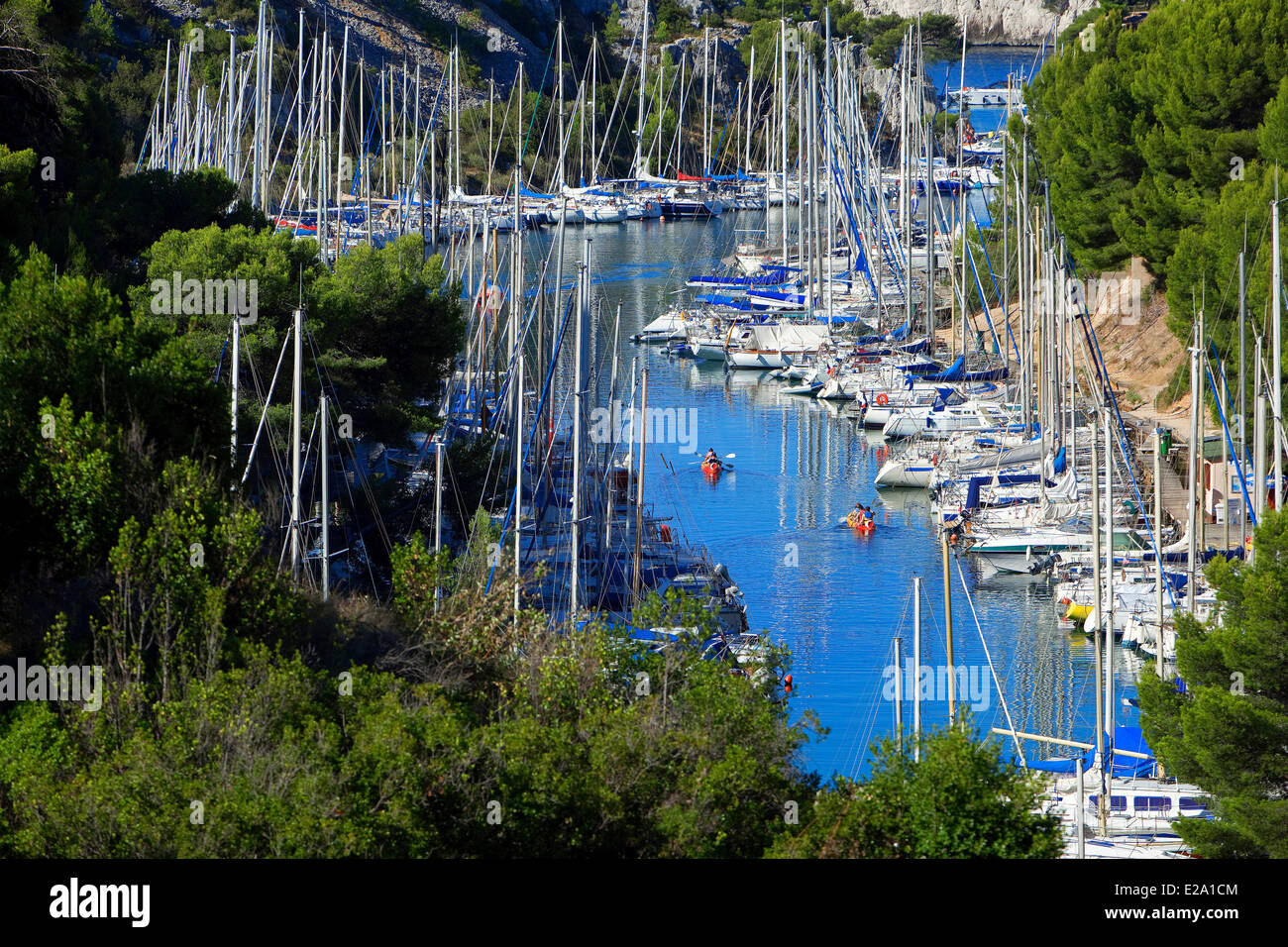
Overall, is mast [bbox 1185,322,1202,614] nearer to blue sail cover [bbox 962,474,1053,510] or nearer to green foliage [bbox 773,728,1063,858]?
blue sail cover [bbox 962,474,1053,510]

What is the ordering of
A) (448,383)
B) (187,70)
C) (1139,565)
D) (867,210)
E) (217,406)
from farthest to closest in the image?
(187,70) < (867,210) < (448,383) < (1139,565) < (217,406)

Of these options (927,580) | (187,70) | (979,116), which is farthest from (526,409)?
(979,116)

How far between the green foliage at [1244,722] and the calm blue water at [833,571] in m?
4.49

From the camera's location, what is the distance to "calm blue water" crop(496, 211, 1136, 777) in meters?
27.2

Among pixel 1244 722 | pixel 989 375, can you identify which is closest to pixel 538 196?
pixel 989 375

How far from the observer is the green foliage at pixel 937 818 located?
14672mm

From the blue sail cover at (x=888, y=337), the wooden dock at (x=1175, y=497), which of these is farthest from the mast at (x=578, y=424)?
the blue sail cover at (x=888, y=337)

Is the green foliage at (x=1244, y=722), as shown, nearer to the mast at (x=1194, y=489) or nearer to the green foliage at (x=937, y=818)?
the green foliage at (x=937, y=818)

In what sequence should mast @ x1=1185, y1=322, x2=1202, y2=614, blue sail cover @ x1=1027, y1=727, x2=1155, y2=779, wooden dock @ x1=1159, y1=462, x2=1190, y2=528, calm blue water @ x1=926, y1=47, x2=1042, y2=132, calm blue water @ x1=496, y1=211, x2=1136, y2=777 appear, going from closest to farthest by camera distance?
blue sail cover @ x1=1027, y1=727, x2=1155, y2=779 → mast @ x1=1185, y1=322, x2=1202, y2=614 → calm blue water @ x1=496, y1=211, x2=1136, y2=777 → wooden dock @ x1=1159, y1=462, x2=1190, y2=528 → calm blue water @ x1=926, y1=47, x2=1042, y2=132

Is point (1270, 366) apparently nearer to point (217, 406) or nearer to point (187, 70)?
point (217, 406)

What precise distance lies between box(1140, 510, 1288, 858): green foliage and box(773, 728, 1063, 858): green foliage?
12.2 feet

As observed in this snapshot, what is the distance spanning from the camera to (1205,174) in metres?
43.9

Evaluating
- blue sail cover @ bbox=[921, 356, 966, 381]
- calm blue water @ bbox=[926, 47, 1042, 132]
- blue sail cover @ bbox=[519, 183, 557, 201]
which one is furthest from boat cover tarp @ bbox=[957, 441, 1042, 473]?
calm blue water @ bbox=[926, 47, 1042, 132]
